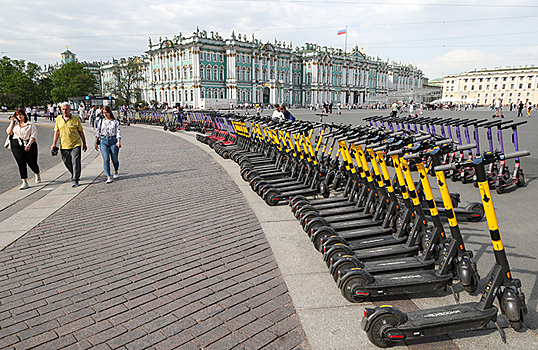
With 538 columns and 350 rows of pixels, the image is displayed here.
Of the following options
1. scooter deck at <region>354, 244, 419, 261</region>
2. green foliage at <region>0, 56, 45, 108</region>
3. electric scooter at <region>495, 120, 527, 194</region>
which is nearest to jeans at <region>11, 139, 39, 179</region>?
scooter deck at <region>354, 244, 419, 261</region>

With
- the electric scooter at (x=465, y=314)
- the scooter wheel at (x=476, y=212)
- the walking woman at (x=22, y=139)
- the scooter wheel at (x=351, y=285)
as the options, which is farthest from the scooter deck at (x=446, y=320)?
the walking woman at (x=22, y=139)

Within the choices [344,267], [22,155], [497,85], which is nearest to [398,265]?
[344,267]

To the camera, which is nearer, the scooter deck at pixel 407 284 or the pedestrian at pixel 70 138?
the scooter deck at pixel 407 284

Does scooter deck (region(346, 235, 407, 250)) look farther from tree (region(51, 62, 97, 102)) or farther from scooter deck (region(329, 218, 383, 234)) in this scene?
tree (region(51, 62, 97, 102))

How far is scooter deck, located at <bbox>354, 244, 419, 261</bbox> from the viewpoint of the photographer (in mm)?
3742

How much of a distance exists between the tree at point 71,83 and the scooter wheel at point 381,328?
88.7 meters

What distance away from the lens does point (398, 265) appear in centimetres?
346

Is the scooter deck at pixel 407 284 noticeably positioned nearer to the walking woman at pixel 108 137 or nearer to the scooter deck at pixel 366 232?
the scooter deck at pixel 366 232

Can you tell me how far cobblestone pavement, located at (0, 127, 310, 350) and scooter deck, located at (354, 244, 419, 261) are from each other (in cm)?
91

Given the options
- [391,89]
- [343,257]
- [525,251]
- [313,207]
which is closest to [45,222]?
[313,207]

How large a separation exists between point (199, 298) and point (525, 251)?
150 inches

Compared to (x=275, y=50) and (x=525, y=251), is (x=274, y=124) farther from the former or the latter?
(x=275, y=50)

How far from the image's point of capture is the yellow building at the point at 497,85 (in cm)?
12738

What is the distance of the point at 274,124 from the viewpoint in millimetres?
9000
